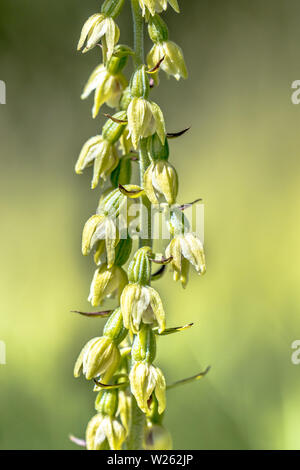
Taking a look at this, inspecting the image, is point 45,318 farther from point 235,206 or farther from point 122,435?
point 122,435

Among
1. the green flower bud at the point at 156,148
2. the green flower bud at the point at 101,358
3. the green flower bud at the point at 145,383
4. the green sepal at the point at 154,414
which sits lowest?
the green sepal at the point at 154,414

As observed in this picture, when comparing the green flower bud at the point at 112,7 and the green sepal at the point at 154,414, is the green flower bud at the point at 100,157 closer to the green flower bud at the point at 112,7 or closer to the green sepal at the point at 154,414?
the green flower bud at the point at 112,7

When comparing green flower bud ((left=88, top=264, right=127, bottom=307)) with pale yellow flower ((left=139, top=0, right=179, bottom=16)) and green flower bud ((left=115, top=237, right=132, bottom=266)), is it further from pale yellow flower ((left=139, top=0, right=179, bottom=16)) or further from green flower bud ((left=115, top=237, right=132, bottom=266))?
pale yellow flower ((left=139, top=0, right=179, bottom=16))

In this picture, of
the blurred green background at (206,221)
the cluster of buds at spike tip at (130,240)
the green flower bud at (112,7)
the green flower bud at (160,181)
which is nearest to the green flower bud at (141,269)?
the cluster of buds at spike tip at (130,240)

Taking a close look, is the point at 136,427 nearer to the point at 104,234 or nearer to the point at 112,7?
the point at 104,234

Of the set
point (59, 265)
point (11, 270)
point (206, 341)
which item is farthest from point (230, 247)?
point (11, 270)
